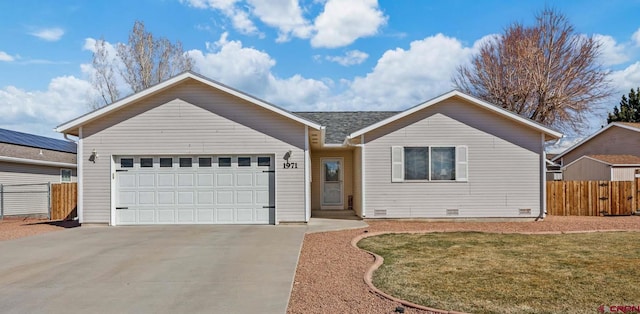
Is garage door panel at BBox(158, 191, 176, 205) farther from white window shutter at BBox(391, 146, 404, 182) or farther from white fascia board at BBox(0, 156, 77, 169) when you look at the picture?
white fascia board at BBox(0, 156, 77, 169)

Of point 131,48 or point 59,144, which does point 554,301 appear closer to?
point 59,144

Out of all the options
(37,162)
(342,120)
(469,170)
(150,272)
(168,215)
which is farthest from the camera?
(342,120)

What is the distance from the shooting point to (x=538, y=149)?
539 inches

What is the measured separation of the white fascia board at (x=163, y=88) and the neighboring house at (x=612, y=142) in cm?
1834

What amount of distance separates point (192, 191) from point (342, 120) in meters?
7.98

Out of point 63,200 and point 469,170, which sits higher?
point 469,170

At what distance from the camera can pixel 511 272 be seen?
6.59 metres

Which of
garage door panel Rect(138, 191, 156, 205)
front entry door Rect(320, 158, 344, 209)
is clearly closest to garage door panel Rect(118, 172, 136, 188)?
garage door panel Rect(138, 191, 156, 205)

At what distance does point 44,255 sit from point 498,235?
→ 33.1 ft

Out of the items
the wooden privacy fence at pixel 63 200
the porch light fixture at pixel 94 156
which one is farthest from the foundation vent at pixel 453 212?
the wooden privacy fence at pixel 63 200

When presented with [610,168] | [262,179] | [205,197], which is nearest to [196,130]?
[205,197]

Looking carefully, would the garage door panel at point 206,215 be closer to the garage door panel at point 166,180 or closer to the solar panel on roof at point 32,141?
the garage door panel at point 166,180

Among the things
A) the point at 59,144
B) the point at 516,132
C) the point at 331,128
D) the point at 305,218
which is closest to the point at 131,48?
the point at 59,144

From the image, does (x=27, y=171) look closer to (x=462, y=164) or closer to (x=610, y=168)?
(x=462, y=164)
